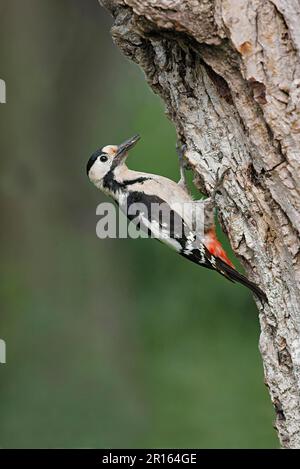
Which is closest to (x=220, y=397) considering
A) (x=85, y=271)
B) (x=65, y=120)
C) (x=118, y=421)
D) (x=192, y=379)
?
(x=192, y=379)

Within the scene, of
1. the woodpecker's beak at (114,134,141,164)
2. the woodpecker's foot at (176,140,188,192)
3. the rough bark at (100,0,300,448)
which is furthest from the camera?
the woodpecker's beak at (114,134,141,164)

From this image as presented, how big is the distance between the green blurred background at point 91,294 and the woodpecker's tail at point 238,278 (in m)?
2.48

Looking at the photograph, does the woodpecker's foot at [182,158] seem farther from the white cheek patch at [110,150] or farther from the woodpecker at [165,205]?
the white cheek patch at [110,150]

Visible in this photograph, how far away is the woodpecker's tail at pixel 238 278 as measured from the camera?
159 inches

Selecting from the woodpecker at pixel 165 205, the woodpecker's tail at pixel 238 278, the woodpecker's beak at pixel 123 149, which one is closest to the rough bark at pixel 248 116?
the woodpecker's tail at pixel 238 278

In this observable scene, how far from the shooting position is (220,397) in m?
7.46

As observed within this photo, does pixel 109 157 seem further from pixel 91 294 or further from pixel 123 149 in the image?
pixel 91 294

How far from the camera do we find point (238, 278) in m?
4.29

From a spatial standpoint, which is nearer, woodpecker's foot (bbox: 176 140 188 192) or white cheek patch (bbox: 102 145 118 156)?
woodpecker's foot (bbox: 176 140 188 192)

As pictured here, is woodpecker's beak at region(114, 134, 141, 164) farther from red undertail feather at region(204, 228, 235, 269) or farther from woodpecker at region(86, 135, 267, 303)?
red undertail feather at region(204, 228, 235, 269)

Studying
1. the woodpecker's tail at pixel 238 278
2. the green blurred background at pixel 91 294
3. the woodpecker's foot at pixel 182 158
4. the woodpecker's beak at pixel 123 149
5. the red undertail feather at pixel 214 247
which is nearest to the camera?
the woodpecker's tail at pixel 238 278

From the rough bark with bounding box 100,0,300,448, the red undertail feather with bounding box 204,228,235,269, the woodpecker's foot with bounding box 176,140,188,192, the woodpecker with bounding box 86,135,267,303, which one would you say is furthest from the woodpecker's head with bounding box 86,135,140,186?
the rough bark with bounding box 100,0,300,448

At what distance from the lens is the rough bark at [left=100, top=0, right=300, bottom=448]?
3648 millimetres

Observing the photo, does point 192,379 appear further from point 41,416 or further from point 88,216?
point 88,216
